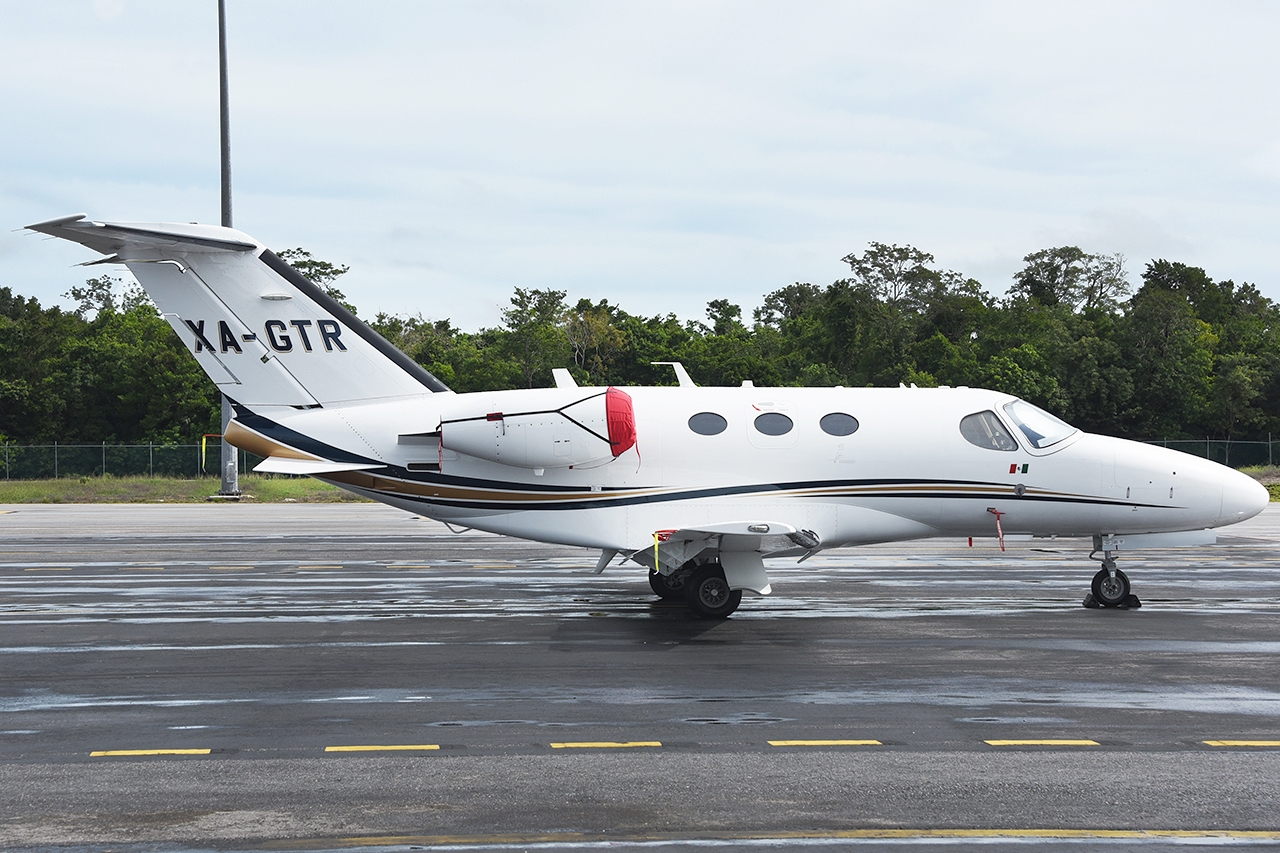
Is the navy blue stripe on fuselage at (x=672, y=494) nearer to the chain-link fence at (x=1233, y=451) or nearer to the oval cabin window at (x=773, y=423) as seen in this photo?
the oval cabin window at (x=773, y=423)

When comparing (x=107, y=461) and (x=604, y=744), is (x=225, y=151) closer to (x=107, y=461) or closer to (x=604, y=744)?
(x=107, y=461)

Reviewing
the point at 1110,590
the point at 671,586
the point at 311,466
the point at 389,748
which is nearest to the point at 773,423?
the point at 671,586

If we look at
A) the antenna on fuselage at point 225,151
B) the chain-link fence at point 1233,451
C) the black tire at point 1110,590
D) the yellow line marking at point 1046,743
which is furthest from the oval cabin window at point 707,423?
the chain-link fence at point 1233,451

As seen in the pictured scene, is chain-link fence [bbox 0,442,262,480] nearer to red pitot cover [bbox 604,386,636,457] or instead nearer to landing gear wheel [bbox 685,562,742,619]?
red pitot cover [bbox 604,386,636,457]

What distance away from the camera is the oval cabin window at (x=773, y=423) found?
13828 millimetres

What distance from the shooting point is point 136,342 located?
59.7 meters

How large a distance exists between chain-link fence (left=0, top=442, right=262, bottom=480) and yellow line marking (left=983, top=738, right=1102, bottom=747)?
43.6m

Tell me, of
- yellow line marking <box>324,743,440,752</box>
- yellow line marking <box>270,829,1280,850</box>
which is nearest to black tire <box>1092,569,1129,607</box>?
yellow line marking <box>270,829,1280,850</box>

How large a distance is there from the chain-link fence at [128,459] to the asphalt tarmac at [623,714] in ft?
105

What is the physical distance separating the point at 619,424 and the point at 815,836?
7557 millimetres

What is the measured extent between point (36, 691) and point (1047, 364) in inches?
1864

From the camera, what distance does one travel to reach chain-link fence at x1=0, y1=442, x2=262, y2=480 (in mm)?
47531

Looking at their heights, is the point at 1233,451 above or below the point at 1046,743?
above

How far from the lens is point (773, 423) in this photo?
13.9 m
